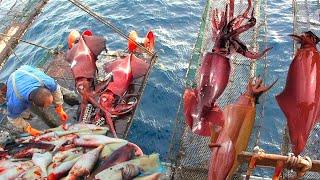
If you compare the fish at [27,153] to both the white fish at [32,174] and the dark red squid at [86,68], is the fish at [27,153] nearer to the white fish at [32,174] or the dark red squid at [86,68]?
the white fish at [32,174]

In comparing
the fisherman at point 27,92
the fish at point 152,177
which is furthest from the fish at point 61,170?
the fisherman at point 27,92

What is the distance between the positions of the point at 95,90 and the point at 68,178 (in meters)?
3.61

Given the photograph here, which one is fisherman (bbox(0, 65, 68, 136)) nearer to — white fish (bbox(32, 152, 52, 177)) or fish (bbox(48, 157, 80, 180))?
white fish (bbox(32, 152, 52, 177))

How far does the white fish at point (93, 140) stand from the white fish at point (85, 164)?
0.90 feet

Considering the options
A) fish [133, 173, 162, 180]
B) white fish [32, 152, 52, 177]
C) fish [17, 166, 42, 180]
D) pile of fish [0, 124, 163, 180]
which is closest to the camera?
fish [133, 173, 162, 180]

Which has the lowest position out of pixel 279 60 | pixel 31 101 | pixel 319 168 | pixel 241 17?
pixel 279 60

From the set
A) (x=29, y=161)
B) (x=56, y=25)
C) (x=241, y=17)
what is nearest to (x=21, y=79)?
(x=29, y=161)

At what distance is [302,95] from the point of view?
5.30m

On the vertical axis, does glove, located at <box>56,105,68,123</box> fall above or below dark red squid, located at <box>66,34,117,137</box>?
below

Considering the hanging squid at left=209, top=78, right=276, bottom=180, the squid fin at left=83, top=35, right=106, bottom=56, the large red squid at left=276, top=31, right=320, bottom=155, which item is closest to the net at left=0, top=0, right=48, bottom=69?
the squid fin at left=83, top=35, right=106, bottom=56

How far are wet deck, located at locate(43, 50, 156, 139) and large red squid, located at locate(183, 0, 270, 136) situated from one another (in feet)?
8.70

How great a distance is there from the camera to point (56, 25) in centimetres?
1692

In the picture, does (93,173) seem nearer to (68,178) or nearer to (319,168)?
(68,178)

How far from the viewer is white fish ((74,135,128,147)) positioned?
22.8 feet
